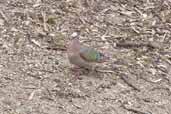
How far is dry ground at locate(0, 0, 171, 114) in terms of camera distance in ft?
19.1

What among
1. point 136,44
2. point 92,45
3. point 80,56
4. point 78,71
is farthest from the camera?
point 136,44

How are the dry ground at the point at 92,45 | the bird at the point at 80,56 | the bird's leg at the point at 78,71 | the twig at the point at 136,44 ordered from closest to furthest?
the dry ground at the point at 92,45 → the bird at the point at 80,56 → the bird's leg at the point at 78,71 → the twig at the point at 136,44

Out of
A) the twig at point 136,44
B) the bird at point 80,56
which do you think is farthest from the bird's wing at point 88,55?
the twig at point 136,44

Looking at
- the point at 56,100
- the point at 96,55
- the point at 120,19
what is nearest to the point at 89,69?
the point at 96,55

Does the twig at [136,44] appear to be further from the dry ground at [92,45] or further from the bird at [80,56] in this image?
the bird at [80,56]

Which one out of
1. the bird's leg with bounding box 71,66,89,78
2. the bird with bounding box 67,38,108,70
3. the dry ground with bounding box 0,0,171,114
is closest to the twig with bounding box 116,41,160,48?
the dry ground with bounding box 0,0,171,114

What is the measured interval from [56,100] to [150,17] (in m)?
2.46

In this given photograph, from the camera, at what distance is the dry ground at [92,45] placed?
584cm

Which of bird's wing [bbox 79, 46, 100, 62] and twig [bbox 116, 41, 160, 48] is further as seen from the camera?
twig [bbox 116, 41, 160, 48]

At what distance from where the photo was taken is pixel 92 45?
22.7ft

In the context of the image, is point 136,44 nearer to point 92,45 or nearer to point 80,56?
point 92,45

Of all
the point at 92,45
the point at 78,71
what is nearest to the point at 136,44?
the point at 92,45

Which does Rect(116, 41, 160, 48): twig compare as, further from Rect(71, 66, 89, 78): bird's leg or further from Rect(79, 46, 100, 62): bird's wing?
Rect(79, 46, 100, 62): bird's wing

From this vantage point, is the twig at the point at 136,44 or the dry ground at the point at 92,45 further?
the twig at the point at 136,44
